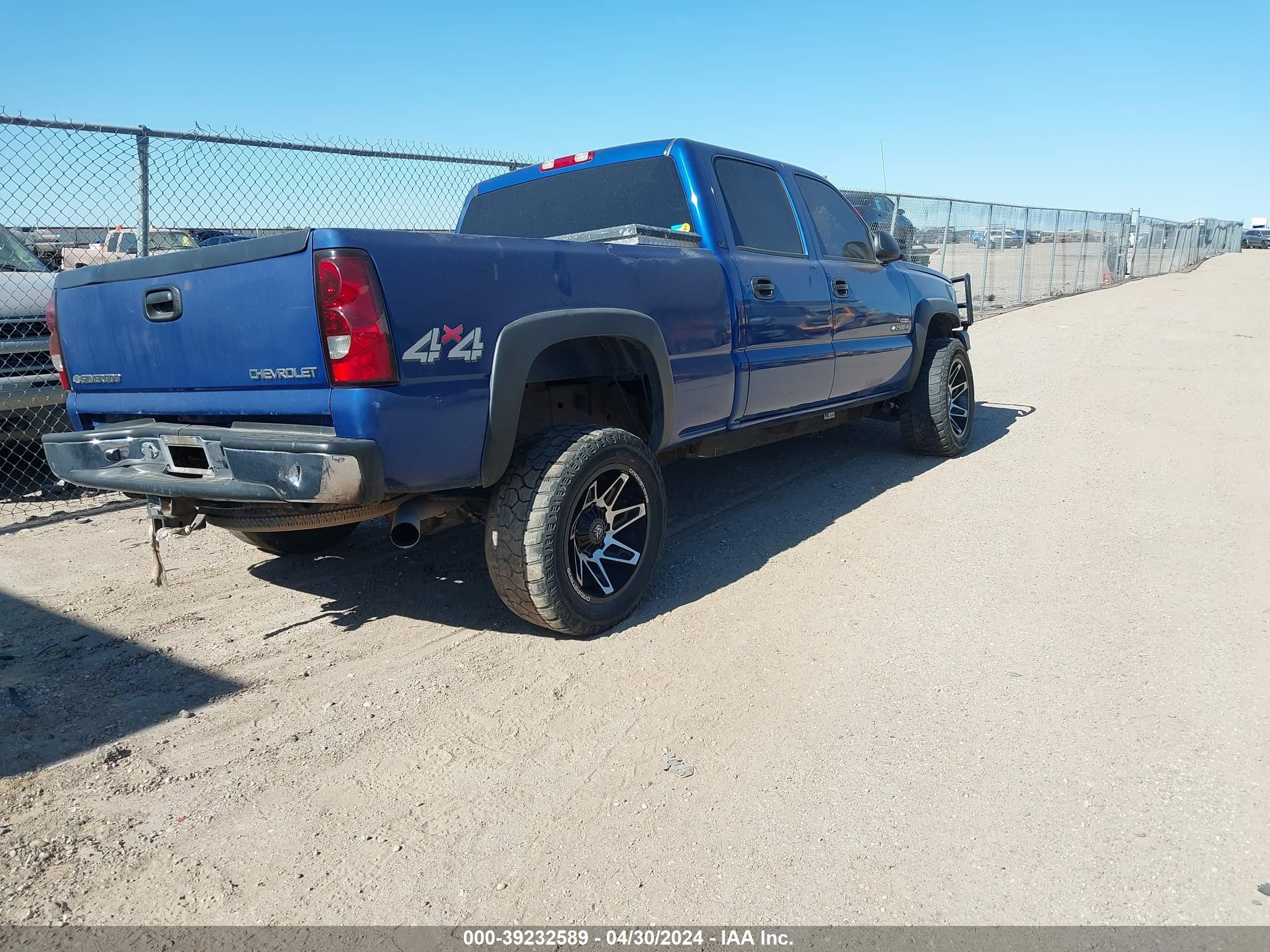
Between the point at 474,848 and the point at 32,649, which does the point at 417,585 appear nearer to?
the point at 32,649

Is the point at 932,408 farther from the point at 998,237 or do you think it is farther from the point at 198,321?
the point at 998,237

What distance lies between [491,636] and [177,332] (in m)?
1.63

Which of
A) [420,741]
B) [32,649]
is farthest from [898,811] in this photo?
[32,649]

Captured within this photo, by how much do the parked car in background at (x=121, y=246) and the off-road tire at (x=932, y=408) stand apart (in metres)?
4.81

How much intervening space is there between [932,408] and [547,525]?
3.99 m

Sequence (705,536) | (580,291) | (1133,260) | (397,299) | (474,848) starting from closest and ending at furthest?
(474,848) < (397,299) < (580,291) < (705,536) < (1133,260)

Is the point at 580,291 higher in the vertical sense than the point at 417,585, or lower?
higher

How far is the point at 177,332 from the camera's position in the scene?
3129mm

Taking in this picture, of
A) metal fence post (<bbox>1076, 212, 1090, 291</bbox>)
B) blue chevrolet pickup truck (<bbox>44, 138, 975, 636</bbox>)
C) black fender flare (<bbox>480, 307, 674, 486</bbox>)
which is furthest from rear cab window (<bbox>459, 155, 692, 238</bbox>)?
metal fence post (<bbox>1076, 212, 1090, 291</bbox>)

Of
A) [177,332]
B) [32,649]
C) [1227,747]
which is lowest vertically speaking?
[1227,747]

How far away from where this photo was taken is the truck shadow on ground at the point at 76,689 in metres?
2.83

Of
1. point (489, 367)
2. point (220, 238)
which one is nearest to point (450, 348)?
point (489, 367)

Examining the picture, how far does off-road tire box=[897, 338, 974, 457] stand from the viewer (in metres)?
6.36

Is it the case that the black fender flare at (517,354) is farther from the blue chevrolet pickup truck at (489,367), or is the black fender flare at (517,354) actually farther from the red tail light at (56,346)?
the red tail light at (56,346)
